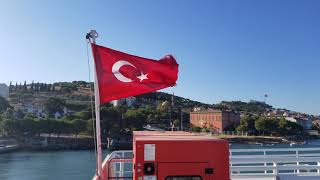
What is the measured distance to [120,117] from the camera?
126 meters

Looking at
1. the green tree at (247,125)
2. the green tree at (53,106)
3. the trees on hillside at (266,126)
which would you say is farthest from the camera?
the green tree at (53,106)

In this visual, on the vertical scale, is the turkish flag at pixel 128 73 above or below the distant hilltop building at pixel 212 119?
above

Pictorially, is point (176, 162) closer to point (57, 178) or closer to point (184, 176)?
point (184, 176)

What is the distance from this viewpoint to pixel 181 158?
4.62m

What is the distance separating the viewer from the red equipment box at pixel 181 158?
461 centimetres

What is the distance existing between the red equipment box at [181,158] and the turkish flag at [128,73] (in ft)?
4.36

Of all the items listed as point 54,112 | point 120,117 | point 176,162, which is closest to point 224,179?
point 176,162

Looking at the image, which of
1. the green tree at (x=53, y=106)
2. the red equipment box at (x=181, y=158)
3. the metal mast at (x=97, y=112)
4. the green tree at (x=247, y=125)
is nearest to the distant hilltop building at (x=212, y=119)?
the green tree at (x=247, y=125)

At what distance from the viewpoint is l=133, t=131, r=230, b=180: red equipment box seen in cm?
461

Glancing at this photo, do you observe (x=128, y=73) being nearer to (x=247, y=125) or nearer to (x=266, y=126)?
(x=247, y=125)

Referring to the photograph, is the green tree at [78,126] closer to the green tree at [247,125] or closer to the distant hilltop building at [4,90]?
the green tree at [247,125]

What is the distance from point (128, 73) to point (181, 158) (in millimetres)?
1607

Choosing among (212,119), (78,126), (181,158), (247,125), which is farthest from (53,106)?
(181,158)

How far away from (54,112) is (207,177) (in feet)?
523
